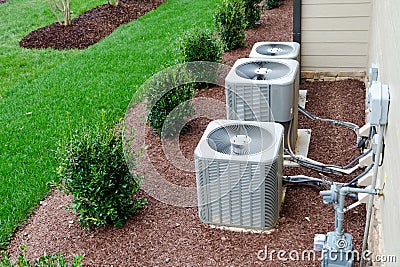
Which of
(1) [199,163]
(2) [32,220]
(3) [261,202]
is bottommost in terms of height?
(2) [32,220]

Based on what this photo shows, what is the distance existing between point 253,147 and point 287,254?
843 mm

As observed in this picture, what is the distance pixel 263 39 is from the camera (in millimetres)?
8852

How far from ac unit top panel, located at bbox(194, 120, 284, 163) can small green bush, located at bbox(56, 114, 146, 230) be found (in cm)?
71

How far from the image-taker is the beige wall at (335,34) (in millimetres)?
6734

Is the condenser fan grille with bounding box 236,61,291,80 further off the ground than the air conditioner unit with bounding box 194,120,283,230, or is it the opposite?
the condenser fan grille with bounding box 236,61,291,80

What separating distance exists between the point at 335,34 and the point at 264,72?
235 cm

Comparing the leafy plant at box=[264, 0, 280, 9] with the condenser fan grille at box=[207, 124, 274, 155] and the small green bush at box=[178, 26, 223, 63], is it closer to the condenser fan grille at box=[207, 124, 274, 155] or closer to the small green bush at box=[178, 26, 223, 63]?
the small green bush at box=[178, 26, 223, 63]

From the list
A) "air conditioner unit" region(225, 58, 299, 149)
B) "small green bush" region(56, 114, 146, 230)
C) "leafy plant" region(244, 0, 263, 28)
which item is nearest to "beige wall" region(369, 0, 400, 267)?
"air conditioner unit" region(225, 58, 299, 149)

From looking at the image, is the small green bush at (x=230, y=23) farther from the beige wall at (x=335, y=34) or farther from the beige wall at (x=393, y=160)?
the beige wall at (x=393, y=160)

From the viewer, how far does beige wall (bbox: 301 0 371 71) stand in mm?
6734

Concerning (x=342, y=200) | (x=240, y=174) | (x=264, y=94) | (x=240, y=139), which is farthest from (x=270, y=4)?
(x=342, y=200)

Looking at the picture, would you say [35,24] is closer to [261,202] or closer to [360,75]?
[360,75]

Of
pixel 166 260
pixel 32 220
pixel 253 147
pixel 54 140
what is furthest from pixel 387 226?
pixel 54 140

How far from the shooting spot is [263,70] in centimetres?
504
